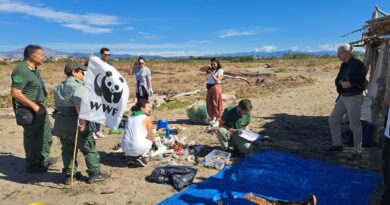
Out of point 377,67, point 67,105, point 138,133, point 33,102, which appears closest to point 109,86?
point 67,105

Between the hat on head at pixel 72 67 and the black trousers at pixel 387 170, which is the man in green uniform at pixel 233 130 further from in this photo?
the hat on head at pixel 72 67

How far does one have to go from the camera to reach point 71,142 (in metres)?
5.41

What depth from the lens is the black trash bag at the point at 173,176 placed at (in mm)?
5324

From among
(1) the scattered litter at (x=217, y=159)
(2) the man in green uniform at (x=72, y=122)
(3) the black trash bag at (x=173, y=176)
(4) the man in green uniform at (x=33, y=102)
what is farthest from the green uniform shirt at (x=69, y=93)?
(1) the scattered litter at (x=217, y=159)

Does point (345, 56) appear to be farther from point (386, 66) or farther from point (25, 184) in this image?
point (25, 184)

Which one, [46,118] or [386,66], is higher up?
[386,66]

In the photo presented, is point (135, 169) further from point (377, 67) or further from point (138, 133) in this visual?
point (377, 67)

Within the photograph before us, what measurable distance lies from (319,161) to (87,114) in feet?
12.9

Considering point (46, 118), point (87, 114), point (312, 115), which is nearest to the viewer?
point (87, 114)

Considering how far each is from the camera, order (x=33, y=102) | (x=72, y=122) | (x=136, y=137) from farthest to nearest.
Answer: (x=136, y=137) < (x=33, y=102) < (x=72, y=122)

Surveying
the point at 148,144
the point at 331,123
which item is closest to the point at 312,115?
the point at 331,123

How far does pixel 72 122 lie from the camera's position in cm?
529

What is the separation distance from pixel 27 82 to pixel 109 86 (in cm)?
133

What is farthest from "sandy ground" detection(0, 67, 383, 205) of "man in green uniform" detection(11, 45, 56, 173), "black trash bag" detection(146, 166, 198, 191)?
"man in green uniform" detection(11, 45, 56, 173)
